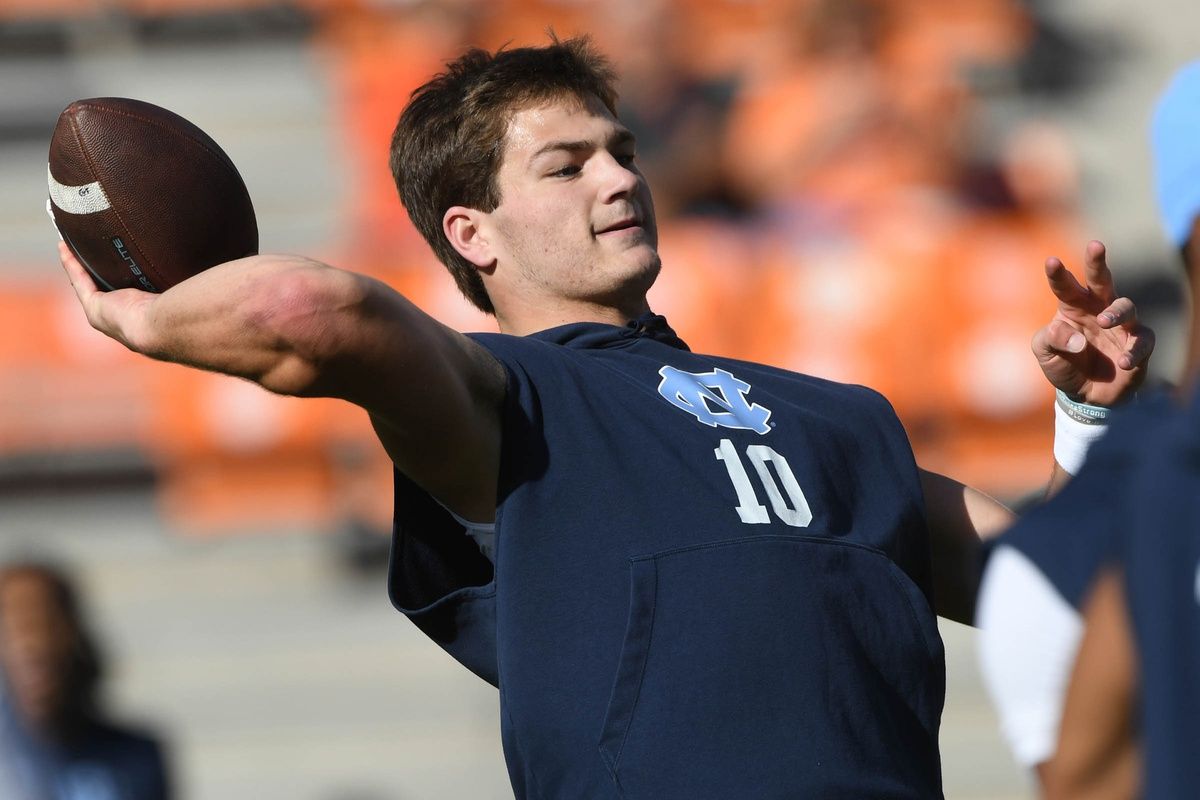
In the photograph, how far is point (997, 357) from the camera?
6797 millimetres

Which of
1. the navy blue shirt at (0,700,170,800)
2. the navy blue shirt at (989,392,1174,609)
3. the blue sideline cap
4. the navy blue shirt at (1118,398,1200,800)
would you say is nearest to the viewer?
the navy blue shirt at (1118,398,1200,800)

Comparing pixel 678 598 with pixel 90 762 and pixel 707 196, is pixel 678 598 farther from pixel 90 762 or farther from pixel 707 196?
pixel 707 196

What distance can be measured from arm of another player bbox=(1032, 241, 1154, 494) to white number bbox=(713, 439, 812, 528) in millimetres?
576

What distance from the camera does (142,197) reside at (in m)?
2.53

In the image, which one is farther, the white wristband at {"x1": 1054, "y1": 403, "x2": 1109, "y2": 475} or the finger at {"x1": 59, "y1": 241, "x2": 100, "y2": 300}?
the white wristband at {"x1": 1054, "y1": 403, "x2": 1109, "y2": 475}

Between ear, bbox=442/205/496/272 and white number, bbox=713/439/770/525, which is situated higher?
ear, bbox=442/205/496/272

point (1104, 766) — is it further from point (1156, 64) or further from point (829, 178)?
point (1156, 64)

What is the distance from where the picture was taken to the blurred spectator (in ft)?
16.1

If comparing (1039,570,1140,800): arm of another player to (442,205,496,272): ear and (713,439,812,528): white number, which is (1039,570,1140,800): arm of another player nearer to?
(713,439,812,528): white number

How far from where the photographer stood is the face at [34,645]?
16.2 ft

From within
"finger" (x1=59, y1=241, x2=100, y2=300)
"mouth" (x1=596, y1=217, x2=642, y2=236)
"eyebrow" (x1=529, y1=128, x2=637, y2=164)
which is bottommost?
"mouth" (x1=596, y1=217, x2=642, y2=236)

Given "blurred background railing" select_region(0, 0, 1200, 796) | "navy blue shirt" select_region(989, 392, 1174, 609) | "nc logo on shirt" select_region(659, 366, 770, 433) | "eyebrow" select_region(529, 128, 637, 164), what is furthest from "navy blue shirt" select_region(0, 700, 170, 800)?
"navy blue shirt" select_region(989, 392, 1174, 609)

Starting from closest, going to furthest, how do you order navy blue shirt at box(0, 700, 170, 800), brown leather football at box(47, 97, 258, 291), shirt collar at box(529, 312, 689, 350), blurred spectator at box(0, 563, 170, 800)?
1. brown leather football at box(47, 97, 258, 291)
2. shirt collar at box(529, 312, 689, 350)
3. navy blue shirt at box(0, 700, 170, 800)
4. blurred spectator at box(0, 563, 170, 800)

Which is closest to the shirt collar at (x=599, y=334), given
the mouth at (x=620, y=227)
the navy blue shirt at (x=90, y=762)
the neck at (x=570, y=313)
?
the neck at (x=570, y=313)
